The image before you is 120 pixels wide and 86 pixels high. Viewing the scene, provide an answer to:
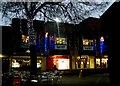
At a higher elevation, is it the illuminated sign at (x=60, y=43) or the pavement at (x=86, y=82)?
the illuminated sign at (x=60, y=43)

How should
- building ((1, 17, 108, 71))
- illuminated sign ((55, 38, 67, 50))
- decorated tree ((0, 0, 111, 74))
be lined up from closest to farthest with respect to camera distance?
decorated tree ((0, 0, 111, 74))
building ((1, 17, 108, 71))
illuminated sign ((55, 38, 67, 50))

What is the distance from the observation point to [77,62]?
45938 mm

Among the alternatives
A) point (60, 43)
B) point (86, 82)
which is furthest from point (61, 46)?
point (86, 82)

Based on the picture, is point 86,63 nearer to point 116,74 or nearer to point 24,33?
point 24,33

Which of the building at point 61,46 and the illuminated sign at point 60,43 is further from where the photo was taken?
the illuminated sign at point 60,43

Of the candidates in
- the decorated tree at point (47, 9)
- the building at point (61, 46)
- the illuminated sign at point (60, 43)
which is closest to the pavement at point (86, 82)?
the decorated tree at point (47, 9)

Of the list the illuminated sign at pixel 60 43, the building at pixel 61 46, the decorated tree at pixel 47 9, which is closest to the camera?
the decorated tree at pixel 47 9

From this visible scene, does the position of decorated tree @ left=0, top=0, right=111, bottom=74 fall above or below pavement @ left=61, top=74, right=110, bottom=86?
above

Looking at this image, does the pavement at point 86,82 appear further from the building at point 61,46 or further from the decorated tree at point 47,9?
the building at point 61,46

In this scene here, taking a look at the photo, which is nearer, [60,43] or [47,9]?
[47,9]

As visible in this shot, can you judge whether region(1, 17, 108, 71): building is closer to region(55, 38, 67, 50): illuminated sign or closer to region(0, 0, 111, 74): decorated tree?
region(55, 38, 67, 50): illuminated sign

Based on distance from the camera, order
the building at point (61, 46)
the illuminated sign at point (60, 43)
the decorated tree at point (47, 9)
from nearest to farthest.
→ the decorated tree at point (47, 9)
the building at point (61, 46)
the illuminated sign at point (60, 43)

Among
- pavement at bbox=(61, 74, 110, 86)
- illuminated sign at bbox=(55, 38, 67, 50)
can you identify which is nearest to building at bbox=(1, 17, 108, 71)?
illuminated sign at bbox=(55, 38, 67, 50)

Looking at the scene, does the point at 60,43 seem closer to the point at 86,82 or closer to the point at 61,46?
the point at 61,46
